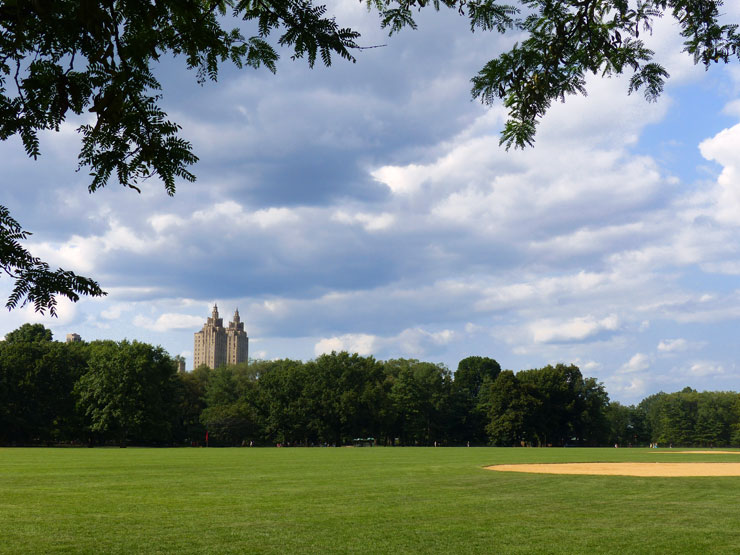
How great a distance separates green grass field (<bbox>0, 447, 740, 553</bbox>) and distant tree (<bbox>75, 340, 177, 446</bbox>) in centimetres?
5525

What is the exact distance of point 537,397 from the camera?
339ft

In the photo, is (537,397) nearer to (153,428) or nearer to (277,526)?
(153,428)

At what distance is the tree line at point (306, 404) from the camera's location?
77125 mm

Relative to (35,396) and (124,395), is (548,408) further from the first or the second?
(35,396)

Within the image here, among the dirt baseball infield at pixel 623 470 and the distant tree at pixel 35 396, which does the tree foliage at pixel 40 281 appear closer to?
the dirt baseball infield at pixel 623 470

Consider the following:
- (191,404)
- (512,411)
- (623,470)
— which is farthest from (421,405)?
(623,470)

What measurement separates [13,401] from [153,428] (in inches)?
647

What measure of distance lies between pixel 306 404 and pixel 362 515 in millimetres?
82228

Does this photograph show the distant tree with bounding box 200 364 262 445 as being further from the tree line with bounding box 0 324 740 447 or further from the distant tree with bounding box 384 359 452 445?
the distant tree with bounding box 384 359 452 445

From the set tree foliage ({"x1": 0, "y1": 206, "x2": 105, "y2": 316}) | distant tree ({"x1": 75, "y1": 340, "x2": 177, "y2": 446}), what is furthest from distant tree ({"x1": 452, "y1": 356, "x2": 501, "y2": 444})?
tree foliage ({"x1": 0, "y1": 206, "x2": 105, "y2": 316})

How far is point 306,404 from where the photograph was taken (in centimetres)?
9456

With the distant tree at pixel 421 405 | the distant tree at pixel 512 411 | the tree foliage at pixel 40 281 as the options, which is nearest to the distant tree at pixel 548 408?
the distant tree at pixel 512 411

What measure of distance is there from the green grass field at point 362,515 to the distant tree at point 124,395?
55251 mm

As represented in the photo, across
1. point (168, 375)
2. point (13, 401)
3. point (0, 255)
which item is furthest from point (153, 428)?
point (0, 255)
